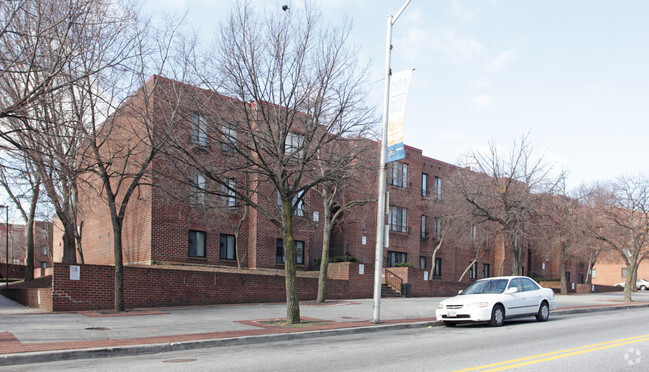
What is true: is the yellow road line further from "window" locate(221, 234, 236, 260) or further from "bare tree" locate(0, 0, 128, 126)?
"window" locate(221, 234, 236, 260)

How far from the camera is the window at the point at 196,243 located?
1057 inches

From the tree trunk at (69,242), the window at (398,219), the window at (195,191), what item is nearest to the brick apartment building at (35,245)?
the tree trunk at (69,242)

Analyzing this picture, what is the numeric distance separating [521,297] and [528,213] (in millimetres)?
12059

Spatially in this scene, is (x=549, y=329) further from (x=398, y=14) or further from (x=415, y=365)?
(x=398, y=14)

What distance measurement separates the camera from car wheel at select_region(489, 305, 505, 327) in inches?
598

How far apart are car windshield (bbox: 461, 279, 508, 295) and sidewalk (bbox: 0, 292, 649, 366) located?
1.60 m

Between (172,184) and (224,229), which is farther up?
(172,184)

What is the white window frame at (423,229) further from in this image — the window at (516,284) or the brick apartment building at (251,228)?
the window at (516,284)

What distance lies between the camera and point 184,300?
2072 cm

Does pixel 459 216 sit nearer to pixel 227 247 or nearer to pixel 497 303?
pixel 227 247

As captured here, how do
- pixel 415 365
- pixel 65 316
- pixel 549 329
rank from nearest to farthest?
1. pixel 415 365
2. pixel 549 329
3. pixel 65 316

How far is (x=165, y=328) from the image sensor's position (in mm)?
13938

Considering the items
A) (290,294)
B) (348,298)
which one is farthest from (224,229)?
(290,294)

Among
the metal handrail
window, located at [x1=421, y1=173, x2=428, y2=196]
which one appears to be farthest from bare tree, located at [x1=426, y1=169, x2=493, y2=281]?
the metal handrail
